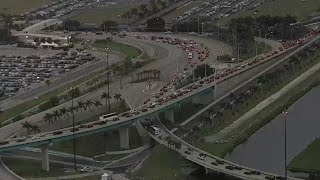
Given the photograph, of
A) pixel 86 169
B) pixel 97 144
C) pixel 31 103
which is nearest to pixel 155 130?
pixel 97 144

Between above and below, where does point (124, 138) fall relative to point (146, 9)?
below

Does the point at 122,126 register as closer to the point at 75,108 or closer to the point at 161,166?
the point at 161,166

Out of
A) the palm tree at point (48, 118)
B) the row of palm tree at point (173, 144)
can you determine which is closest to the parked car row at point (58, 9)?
the palm tree at point (48, 118)

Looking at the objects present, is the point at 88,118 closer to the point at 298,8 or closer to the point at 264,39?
the point at 264,39

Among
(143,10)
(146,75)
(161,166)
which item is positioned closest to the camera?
(161,166)

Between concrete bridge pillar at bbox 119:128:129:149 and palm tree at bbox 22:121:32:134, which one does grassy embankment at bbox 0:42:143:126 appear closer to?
palm tree at bbox 22:121:32:134

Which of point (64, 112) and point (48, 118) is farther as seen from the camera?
point (64, 112)
